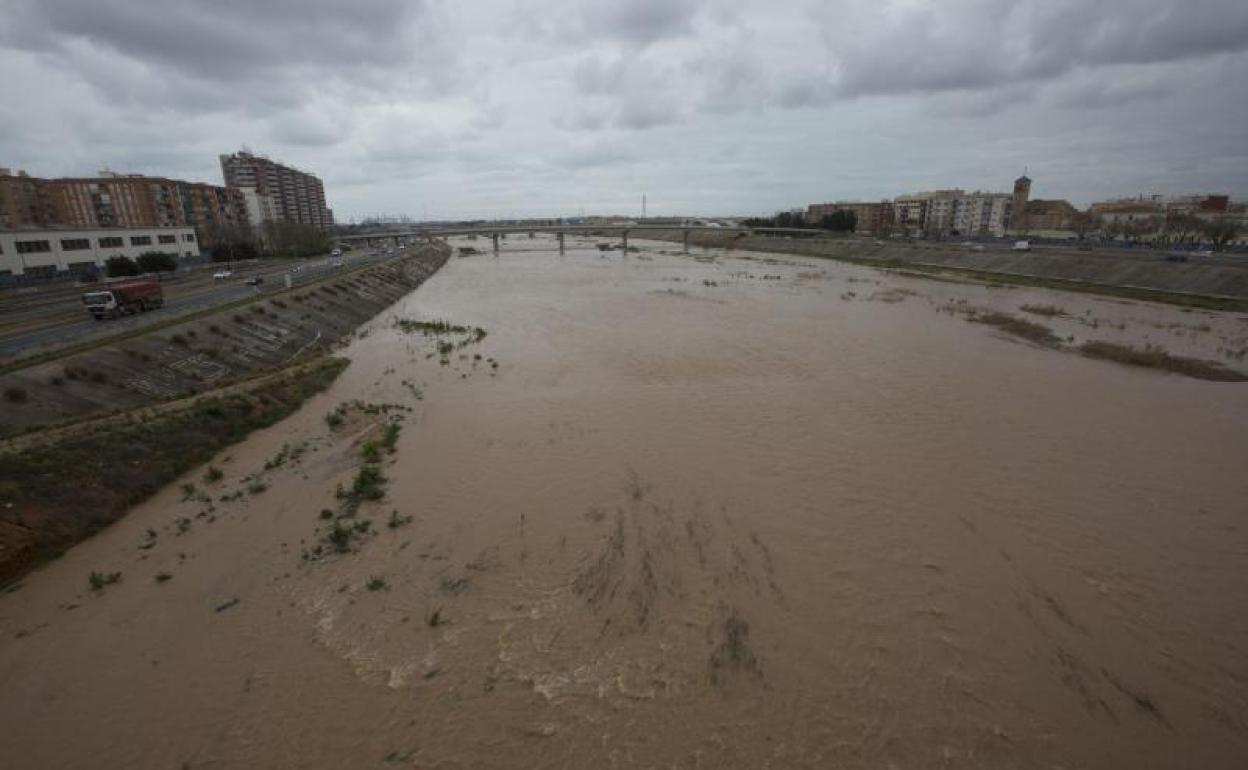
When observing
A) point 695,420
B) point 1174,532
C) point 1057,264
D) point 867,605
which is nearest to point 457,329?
point 695,420

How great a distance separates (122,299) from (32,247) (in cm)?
2733

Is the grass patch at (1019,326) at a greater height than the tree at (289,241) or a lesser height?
lesser

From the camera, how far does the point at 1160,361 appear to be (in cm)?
2238

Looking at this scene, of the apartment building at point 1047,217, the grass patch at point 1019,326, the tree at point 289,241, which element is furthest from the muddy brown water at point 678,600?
the apartment building at point 1047,217

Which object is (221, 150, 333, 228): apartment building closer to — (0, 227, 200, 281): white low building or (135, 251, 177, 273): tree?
(0, 227, 200, 281): white low building

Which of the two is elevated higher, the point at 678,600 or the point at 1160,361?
the point at 678,600

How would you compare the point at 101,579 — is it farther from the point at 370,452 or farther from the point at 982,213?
the point at 982,213

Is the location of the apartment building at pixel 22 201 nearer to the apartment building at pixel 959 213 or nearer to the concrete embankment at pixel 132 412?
the concrete embankment at pixel 132 412

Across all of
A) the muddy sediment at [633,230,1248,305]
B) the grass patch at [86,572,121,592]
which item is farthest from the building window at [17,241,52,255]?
the muddy sediment at [633,230,1248,305]

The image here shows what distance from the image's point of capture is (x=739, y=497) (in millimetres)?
11797

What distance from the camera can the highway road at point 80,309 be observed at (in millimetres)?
19688

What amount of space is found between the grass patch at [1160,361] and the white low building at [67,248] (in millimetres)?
63563

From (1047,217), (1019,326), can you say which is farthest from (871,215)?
(1019,326)

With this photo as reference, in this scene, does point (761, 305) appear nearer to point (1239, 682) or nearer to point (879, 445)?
point (879, 445)
